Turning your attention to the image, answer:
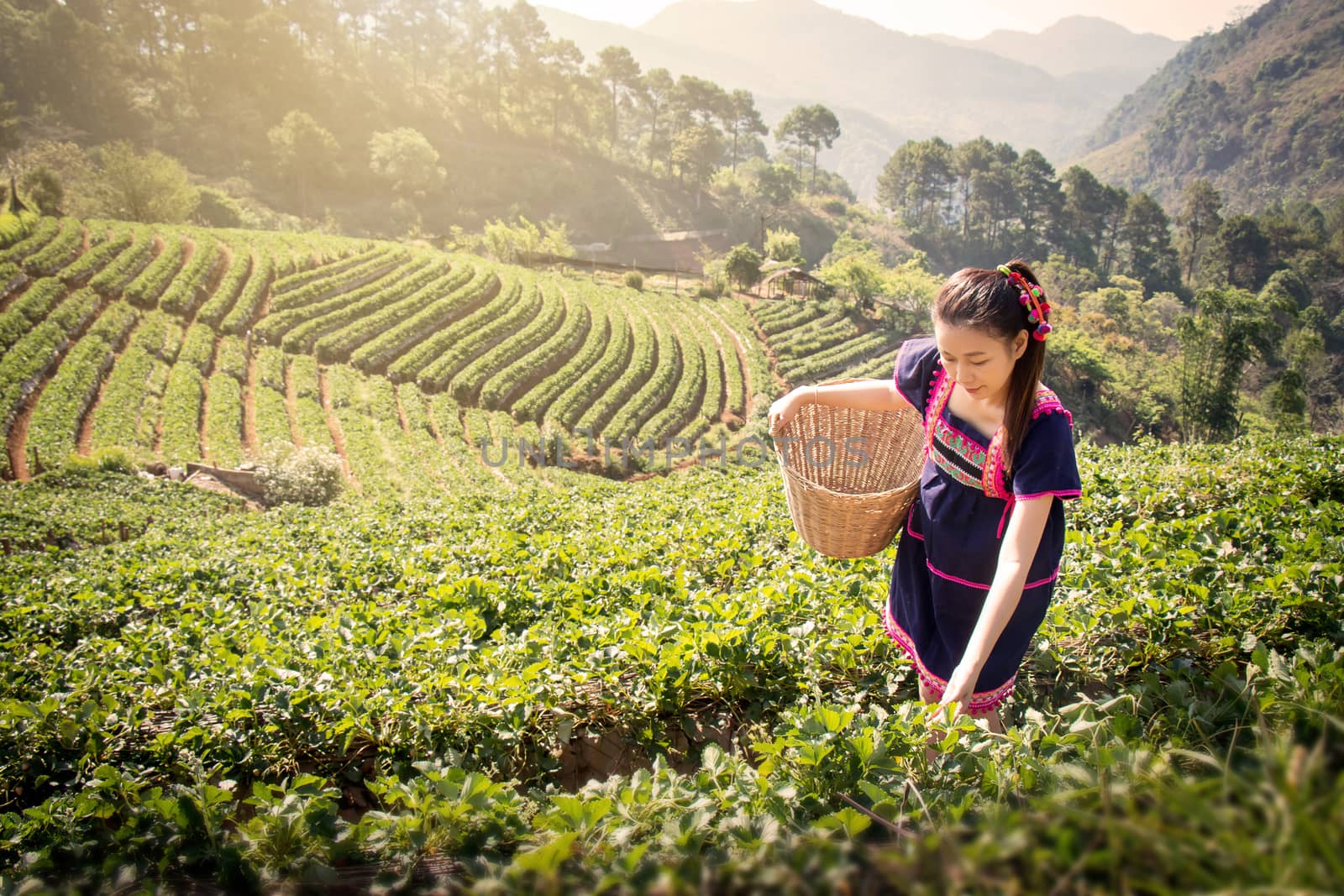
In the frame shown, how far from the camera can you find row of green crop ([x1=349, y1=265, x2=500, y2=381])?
2336 cm

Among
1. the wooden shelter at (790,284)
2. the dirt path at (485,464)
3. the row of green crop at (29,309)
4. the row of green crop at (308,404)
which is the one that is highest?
the wooden shelter at (790,284)

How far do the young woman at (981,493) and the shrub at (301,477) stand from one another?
14134 mm

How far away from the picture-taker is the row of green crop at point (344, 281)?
24.8 meters

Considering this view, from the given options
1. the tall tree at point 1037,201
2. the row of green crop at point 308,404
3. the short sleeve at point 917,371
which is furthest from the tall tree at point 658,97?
the short sleeve at point 917,371

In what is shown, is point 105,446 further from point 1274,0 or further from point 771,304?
point 1274,0

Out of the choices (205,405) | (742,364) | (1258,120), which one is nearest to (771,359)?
(742,364)

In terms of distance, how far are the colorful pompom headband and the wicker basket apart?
0.70 meters

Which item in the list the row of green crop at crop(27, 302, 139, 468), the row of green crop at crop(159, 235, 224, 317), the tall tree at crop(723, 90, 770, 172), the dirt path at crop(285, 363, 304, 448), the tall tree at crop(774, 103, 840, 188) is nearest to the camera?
the row of green crop at crop(27, 302, 139, 468)

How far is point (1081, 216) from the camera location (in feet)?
234

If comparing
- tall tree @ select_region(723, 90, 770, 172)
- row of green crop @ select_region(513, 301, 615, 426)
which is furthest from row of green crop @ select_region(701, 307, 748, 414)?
tall tree @ select_region(723, 90, 770, 172)

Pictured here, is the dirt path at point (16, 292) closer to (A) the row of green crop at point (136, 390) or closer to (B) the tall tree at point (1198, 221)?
(A) the row of green crop at point (136, 390)

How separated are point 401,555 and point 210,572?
4.81 feet

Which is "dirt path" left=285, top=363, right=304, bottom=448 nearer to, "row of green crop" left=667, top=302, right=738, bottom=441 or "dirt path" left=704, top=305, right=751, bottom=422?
"row of green crop" left=667, top=302, right=738, bottom=441

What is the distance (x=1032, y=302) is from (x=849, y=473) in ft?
4.40
